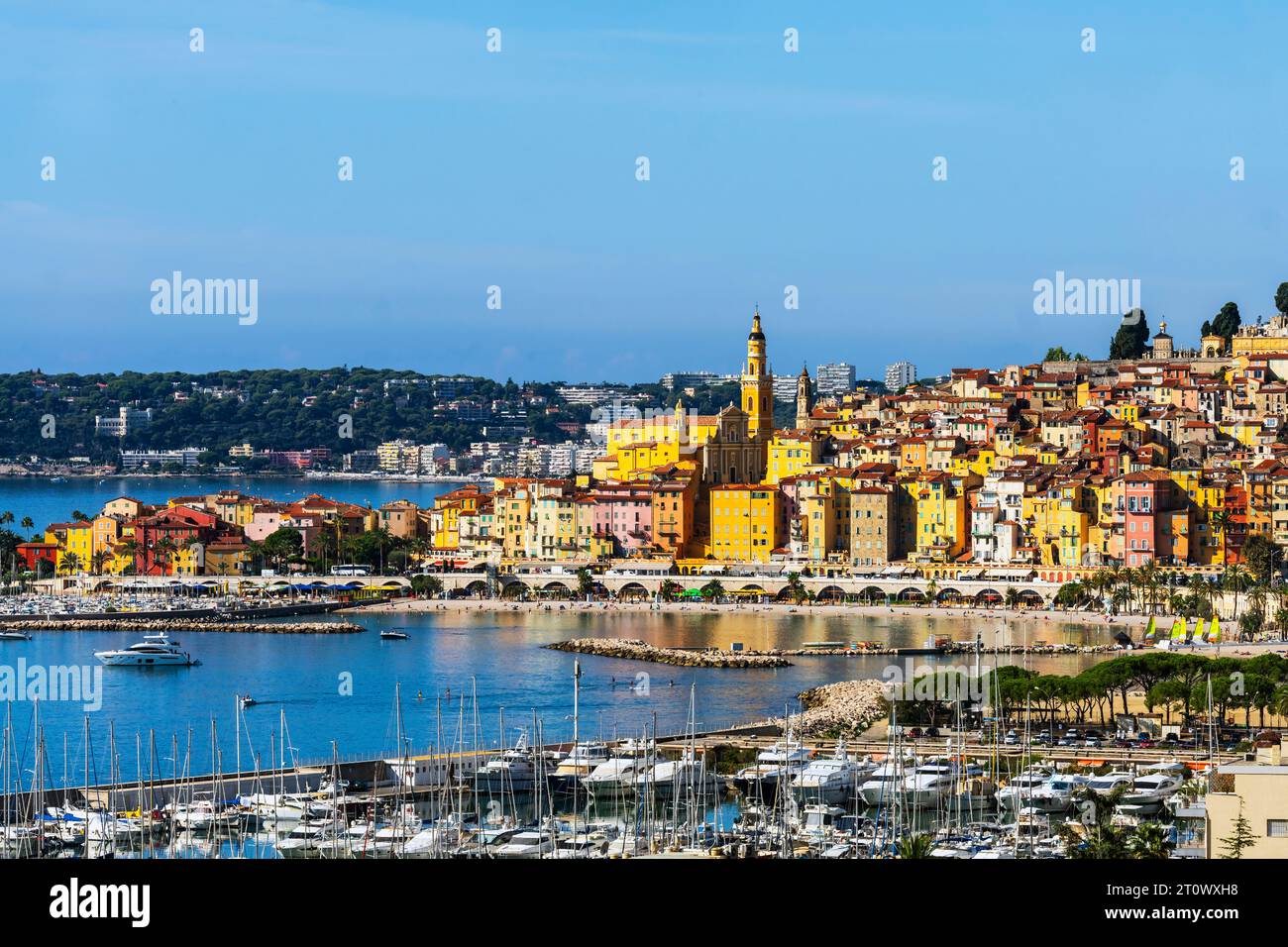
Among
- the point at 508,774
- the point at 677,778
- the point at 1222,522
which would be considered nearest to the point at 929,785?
the point at 677,778

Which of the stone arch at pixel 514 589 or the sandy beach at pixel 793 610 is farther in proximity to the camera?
the stone arch at pixel 514 589

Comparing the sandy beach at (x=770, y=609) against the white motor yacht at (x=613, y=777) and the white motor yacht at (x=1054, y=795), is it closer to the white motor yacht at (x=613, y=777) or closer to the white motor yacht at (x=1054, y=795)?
the white motor yacht at (x=613, y=777)

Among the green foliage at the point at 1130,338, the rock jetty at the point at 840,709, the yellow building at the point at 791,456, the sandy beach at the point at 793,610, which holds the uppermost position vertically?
the green foliage at the point at 1130,338

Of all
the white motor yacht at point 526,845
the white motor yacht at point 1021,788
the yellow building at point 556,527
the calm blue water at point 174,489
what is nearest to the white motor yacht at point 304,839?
the white motor yacht at point 526,845

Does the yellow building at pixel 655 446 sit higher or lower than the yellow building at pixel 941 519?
higher

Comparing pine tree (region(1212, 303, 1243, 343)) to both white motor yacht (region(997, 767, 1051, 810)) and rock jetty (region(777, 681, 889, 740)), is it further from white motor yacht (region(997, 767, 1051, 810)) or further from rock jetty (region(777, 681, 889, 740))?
white motor yacht (region(997, 767, 1051, 810))

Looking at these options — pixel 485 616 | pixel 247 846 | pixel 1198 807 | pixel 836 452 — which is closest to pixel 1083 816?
pixel 1198 807
